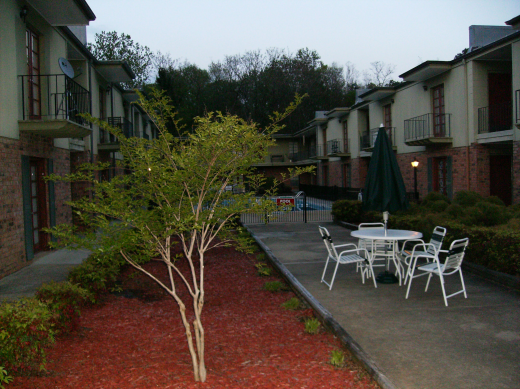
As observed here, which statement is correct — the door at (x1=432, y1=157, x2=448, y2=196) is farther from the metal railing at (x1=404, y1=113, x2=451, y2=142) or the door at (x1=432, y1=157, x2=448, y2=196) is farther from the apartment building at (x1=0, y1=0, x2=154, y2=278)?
the apartment building at (x1=0, y1=0, x2=154, y2=278)

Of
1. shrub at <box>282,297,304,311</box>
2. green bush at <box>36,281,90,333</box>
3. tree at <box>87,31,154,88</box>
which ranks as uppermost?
tree at <box>87,31,154,88</box>

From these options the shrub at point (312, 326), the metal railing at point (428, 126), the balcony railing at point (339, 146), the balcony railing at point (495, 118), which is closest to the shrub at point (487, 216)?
the shrub at point (312, 326)

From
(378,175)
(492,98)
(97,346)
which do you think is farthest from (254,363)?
(492,98)

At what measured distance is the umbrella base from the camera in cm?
696

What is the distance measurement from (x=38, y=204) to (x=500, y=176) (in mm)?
15045

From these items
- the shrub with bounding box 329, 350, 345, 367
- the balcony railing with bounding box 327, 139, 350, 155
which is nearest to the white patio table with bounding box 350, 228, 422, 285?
the shrub with bounding box 329, 350, 345, 367

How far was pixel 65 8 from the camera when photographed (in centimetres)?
904

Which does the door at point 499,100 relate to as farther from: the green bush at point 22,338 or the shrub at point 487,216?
the green bush at point 22,338

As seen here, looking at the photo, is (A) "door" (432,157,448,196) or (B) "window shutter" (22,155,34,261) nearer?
(B) "window shutter" (22,155,34,261)

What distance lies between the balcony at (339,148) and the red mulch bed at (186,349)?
917 inches

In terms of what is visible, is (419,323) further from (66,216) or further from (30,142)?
(66,216)

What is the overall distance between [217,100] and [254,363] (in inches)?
1812

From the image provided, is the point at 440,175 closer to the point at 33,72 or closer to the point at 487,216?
the point at 487,216

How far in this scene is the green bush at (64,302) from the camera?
4.57 metres
